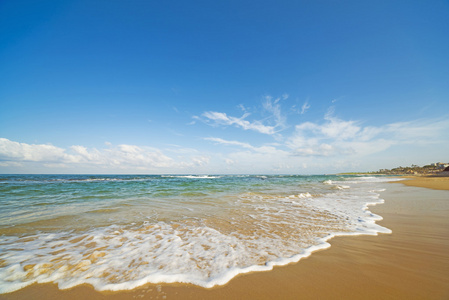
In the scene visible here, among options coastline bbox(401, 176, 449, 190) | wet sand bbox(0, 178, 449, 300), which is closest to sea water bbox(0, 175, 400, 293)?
wet sand bbox(0, 178, 449, 300)

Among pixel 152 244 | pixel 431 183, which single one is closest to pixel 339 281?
pixel 152 244

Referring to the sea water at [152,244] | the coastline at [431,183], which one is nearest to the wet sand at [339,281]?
the sea water at [152,244]

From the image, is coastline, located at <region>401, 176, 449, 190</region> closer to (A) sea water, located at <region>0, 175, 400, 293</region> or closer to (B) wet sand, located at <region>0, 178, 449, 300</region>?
(A) sea water, located at <region>0, 175, 400, 293</region>

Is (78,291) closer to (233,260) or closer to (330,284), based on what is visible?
(233,260)

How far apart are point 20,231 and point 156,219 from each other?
303 centimetres

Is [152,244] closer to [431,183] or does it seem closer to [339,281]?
[339,281]

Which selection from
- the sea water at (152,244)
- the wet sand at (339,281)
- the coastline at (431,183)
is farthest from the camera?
the coastline at (431,183)

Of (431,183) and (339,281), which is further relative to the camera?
(431,183)

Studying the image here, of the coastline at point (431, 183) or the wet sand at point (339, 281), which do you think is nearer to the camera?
the wet sand at point (339, 281)

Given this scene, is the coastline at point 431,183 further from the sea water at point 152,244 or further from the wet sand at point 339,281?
the wet sand at point 339,281

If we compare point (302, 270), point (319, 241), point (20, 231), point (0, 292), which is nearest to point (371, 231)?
point (319, 241)

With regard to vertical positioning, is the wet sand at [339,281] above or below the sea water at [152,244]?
above

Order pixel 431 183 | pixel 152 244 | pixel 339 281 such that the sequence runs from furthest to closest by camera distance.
Result: pixel 431 183 < pixel 152 244 < pixel 339 281

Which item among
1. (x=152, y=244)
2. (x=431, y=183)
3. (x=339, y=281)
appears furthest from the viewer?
(x=431, y=183)
